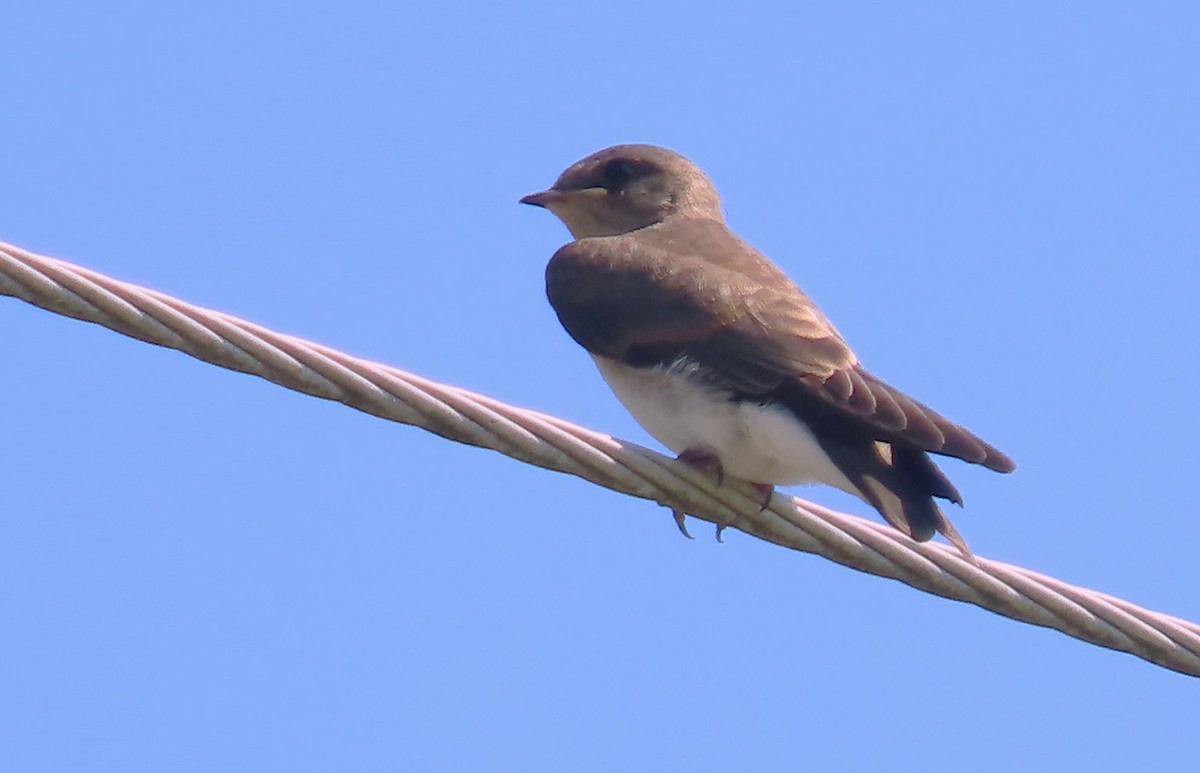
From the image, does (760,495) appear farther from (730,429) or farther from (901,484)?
(901,484)

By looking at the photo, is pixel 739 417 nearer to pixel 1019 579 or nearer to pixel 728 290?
pixel 728 290

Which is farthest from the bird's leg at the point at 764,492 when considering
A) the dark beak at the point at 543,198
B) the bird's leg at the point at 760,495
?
the dark beak at the point at 543,198

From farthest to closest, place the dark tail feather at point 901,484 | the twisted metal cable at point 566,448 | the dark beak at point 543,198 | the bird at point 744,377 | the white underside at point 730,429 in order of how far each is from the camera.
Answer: the dark beak at point 543,198 → the white underside at point 730,429 → the bird at point 744,377 → the dark tail feather at point 901,484 → the twisted metal cable at point 566,448

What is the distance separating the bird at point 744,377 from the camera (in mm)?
5188

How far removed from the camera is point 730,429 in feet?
18.7

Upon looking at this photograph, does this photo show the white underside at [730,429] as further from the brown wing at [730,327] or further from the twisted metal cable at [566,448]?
the twisted metal cable at [566,448]

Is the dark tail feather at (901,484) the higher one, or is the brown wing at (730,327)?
the brown wing at (730,327)

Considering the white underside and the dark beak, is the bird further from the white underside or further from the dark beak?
the dark beak

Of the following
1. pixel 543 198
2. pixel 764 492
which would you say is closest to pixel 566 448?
pixel 764 492

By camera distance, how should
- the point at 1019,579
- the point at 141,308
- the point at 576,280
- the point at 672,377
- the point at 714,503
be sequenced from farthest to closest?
the point at 576,280 → the point at 672,377 → the point at 714,503 → the point at 1019,579 → the point at 141,308

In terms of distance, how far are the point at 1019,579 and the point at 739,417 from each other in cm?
150

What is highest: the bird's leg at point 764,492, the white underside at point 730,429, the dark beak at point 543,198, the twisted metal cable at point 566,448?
the dark beak at point 543,198

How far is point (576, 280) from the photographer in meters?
6.68

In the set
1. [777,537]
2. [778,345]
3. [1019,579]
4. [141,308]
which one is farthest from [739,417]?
[141,308]
